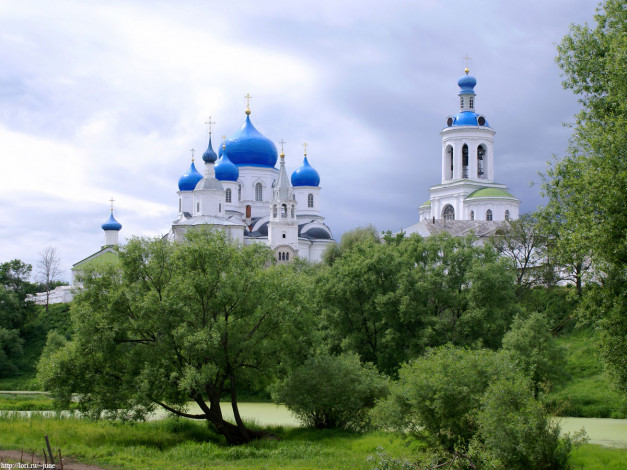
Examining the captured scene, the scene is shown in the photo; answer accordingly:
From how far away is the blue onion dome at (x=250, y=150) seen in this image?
62531mm

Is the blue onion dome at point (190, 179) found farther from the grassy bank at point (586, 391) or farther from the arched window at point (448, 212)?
the grassy bank at point (586, 391)

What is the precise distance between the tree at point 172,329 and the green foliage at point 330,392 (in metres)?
0.78

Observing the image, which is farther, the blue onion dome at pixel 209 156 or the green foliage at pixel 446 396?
the blue onion dome at pixel 209 156

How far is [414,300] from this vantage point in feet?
86.2

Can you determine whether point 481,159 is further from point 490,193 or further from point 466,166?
point 490,193

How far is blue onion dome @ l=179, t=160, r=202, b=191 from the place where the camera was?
200ft

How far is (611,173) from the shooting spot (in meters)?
13.3

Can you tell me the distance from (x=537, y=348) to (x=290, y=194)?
3417 cm

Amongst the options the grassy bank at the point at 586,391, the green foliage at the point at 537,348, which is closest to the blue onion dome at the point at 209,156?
the grassy bank at the point at 586,391

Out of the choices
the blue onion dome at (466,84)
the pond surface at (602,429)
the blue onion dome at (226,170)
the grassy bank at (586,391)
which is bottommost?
the pond surface at (602,429)

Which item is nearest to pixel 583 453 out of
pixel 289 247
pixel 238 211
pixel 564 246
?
pixel 564 246

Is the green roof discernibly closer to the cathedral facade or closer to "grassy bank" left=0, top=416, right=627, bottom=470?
the cathedral facade

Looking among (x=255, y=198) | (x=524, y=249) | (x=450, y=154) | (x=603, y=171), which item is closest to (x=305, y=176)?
(x=255, y=198)

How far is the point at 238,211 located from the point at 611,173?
49.1 m
